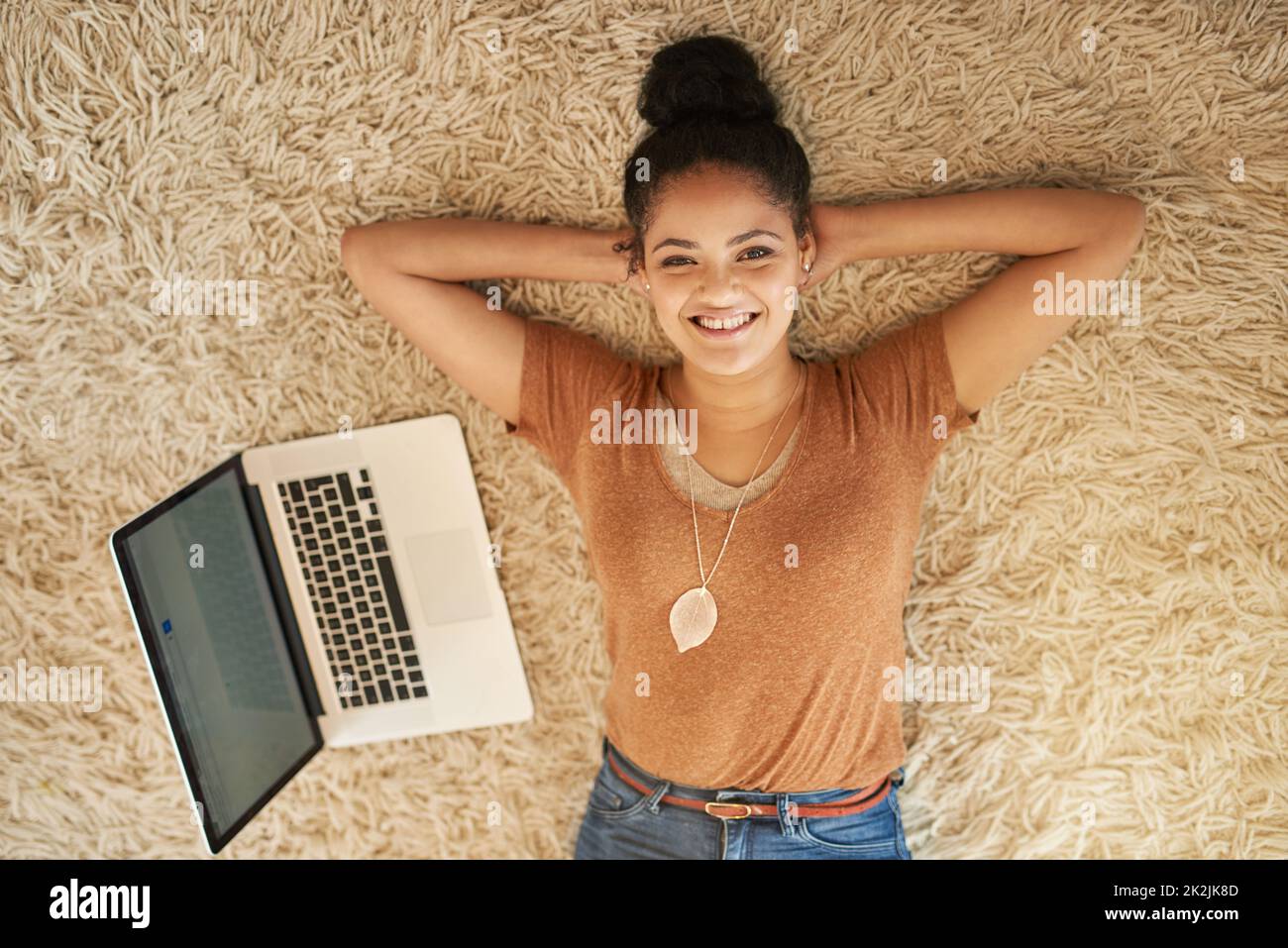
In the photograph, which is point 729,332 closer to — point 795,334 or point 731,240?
point 731,240

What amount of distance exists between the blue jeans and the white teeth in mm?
670

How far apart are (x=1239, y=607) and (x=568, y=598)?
1.07m

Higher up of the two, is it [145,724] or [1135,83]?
[1135,83]

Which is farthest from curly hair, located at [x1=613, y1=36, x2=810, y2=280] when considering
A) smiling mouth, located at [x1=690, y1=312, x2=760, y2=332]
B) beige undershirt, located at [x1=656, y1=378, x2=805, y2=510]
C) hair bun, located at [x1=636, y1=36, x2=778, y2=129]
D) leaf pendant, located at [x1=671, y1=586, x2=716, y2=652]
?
leaf pendant, located at [x1=671, y1=586, x2=716, y2=652]

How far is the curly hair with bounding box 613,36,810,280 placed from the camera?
114 centimetres

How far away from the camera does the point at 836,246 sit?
4.14ft

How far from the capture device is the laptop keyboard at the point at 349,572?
1.44 metres

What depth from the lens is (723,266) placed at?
112cm

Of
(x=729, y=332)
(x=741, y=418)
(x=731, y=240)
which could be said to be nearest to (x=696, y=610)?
(x=741, y=418)

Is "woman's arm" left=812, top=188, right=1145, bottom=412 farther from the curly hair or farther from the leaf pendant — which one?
the leaf pendant

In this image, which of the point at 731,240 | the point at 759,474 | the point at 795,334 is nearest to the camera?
the point at 731,240

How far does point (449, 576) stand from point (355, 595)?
16 cm
